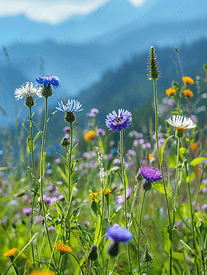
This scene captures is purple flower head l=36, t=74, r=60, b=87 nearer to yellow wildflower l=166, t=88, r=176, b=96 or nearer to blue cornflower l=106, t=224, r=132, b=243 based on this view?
blue cornflower l=106, t=224, r=132, b=243

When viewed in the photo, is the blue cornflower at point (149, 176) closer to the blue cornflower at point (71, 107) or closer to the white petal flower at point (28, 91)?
A: the blue cornflower at point (71, 107)

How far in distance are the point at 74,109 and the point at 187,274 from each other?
0.77m

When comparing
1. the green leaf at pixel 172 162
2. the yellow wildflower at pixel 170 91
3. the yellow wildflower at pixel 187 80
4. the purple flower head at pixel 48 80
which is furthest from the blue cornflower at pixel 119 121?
the yellow wildflower at pixel 187 80

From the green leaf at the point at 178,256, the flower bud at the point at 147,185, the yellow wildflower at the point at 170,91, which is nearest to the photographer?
the flower bud at the point at 147,185

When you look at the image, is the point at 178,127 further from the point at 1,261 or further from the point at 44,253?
the point at 1,261

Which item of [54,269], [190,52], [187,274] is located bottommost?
[187,274]

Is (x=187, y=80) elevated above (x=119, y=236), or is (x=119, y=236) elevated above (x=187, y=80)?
(x=187, y=80)

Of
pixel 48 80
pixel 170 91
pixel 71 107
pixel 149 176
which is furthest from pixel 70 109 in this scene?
pixel 170 91

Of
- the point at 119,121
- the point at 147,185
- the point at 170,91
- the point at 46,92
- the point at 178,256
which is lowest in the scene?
the point at 178,256

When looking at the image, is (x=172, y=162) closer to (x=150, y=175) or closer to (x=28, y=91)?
(x=150, y=175)

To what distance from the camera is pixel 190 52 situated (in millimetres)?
15125

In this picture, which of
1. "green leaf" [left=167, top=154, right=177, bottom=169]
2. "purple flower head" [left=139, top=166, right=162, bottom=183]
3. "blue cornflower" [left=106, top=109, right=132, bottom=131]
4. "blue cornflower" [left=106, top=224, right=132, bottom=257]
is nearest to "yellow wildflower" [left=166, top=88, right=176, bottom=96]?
"green leaf" [left=167, top=154, right=177, bottom=169]

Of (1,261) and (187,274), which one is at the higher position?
(187,274)

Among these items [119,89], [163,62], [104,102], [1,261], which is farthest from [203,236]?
[163,62]
